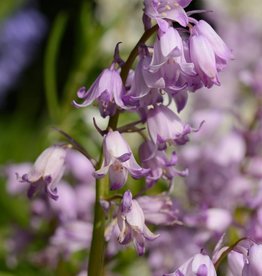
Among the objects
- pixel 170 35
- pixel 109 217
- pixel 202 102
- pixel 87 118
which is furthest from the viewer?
pixel 202 102

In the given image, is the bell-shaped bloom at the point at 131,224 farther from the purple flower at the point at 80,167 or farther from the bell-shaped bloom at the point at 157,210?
the purple flower at the point at 80,167

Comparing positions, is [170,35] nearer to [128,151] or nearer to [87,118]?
[128,151]

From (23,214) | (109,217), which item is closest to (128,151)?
(109,217)

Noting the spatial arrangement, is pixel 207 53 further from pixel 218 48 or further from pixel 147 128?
pixel 147 128

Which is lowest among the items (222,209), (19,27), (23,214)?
(19,27)

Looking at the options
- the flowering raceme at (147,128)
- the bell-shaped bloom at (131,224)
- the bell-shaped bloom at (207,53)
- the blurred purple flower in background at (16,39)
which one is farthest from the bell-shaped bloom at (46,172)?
the blurred purple flower in background at (16,39)

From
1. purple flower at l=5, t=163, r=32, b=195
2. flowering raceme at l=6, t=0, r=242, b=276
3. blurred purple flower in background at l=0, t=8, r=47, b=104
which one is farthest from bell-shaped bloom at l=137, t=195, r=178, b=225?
blurred purple flower in background at l=0, t=8, r=47, b=104

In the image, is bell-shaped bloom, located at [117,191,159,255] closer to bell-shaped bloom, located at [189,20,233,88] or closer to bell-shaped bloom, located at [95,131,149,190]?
bell-shaped bloom, located at [95,131,149,190]

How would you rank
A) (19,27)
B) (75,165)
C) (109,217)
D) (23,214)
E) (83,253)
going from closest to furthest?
(109,217) → (75,165) → (83,253) → (23,214) → (19,27)
